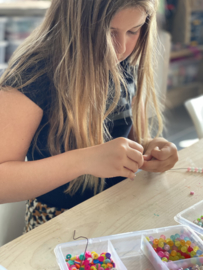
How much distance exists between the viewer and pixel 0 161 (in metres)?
0.65

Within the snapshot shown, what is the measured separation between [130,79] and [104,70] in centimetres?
26

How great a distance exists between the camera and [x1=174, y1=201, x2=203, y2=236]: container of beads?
0.54 metres

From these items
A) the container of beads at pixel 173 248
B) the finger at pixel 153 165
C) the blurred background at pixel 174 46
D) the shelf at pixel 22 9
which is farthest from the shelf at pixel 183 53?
the container of beads at pixel 173 248

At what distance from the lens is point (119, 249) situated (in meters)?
0.51

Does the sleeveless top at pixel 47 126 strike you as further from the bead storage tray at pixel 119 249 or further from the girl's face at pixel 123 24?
the bead storage tray at pixel 119 249

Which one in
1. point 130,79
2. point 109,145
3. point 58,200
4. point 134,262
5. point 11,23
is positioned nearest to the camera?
point 134,262

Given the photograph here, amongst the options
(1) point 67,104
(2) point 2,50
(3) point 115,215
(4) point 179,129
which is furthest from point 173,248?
(4) point 179,129

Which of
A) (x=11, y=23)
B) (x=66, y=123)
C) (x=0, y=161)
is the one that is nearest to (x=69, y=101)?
(x=66, y=123)

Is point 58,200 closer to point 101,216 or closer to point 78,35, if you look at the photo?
point 101,216

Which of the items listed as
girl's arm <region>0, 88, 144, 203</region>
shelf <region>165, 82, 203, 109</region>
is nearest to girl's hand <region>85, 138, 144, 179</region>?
girl's arm <region>0, 88, 144, 203</region>

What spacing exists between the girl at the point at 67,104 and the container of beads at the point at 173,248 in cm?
16

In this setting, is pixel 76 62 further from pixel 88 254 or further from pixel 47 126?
pixel 88 254

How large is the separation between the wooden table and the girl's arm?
6cm

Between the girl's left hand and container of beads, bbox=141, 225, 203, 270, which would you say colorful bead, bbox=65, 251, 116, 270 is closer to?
container of beads, bbox=141, 225, 203, 270
